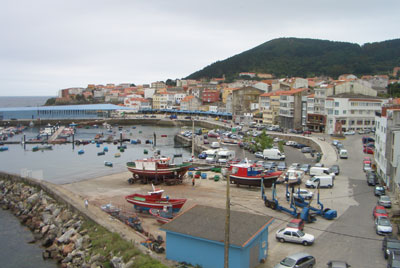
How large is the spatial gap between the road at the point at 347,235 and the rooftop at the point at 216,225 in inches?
44.1

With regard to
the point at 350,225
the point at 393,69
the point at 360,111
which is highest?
the point at 393,69

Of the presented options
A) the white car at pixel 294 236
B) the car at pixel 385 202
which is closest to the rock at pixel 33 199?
the white car at pixel 294 236

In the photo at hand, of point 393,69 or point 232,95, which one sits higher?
point 393,69

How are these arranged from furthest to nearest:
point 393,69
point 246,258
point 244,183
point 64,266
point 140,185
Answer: point 393,69 → point 140,185 → point 244,183 → point 64,266 → point 246,258

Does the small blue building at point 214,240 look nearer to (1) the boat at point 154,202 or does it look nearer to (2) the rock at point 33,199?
(1) the boat at point 154,202

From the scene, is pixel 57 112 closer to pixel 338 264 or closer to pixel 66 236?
pixel 66 236

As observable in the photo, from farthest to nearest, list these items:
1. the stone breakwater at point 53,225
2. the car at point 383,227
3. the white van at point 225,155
Result: 1. the white van at point 225,155
2. the stone breakwater at point 53,225
3. the car at point 383,227

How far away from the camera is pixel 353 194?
18906 millimetres

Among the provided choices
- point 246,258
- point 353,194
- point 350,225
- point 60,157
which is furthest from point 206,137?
point 246,258

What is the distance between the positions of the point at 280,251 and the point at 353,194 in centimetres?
892

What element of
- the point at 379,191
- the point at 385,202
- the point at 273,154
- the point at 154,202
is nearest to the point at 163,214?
the point at 154,202

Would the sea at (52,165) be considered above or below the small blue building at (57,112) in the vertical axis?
below

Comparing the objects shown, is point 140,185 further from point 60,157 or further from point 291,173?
point 60,157

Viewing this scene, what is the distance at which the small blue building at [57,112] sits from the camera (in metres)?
75.2
